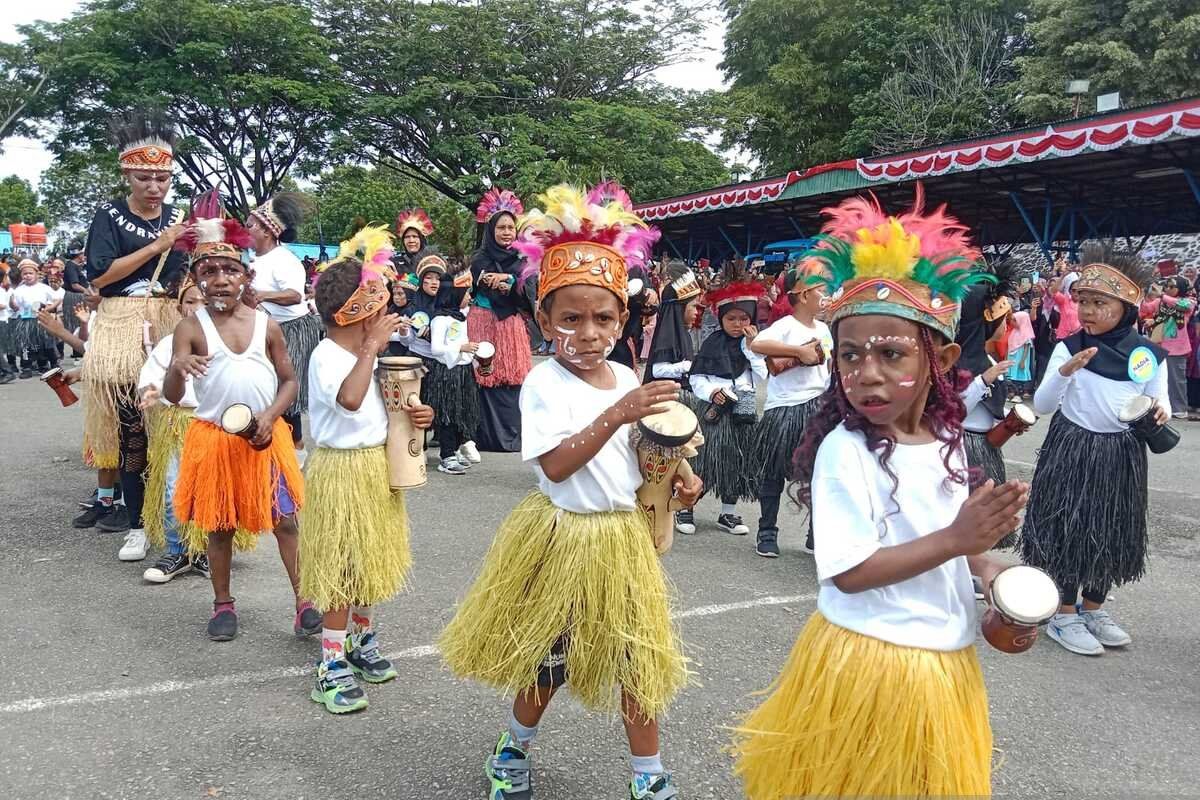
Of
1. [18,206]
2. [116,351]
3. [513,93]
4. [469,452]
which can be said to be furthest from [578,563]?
[18,206]

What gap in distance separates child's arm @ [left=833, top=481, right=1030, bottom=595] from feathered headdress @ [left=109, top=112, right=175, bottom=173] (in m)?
4.73

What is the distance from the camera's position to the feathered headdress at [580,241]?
8.72 feet

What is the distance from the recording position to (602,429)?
96.7 inches

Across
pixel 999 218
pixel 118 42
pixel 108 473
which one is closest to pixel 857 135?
pixel 999 218

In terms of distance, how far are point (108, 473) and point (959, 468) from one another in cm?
566

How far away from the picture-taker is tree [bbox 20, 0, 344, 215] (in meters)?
20.7

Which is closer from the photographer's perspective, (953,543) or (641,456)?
(953,543)

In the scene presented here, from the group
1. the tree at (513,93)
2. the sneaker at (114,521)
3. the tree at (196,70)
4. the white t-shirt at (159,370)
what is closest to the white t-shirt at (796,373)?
the white t-shirt at (159,370)

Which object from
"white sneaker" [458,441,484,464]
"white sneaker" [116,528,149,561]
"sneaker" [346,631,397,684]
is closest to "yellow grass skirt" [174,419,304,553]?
"sneaker" [346,631,397,684]

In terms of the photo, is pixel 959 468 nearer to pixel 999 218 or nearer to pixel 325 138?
pixel 999 218

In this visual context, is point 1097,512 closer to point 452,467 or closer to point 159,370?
point 159,370

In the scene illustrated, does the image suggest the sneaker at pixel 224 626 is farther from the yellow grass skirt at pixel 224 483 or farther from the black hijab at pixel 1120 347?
the black hijab at pixel 1120 347

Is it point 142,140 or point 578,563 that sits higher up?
point 142,140

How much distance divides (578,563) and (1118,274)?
2957 mm
